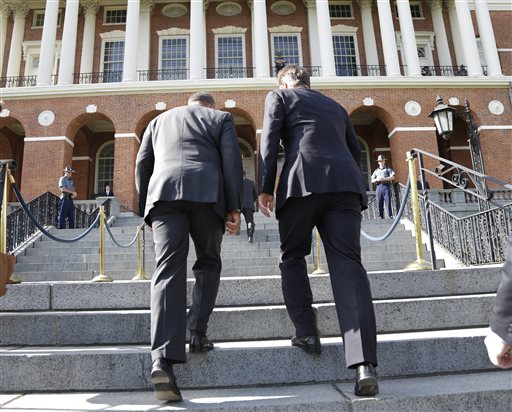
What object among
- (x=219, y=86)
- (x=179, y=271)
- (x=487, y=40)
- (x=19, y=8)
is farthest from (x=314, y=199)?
(x=19, y=8)

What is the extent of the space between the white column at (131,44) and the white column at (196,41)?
283cm

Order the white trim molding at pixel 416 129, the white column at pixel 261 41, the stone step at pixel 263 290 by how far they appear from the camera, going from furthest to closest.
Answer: the white column at pixel 261 41 < the white trim molding at pixel 416 129 < the stone step at pixel 263 290

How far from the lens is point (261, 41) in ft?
73.0

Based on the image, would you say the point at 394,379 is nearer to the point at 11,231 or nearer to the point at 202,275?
the point at 202,275

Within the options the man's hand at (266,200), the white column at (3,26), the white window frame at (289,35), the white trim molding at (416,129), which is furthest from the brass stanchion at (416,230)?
the white column at (3,26)

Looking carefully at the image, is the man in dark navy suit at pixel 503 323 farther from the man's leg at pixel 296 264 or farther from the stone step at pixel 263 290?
Answer: the stone step at pixel 263 290

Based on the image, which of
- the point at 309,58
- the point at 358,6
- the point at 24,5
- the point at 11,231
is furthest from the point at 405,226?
the point at 24,5

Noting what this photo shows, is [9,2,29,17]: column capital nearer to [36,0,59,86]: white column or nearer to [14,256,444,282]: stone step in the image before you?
[36,0,59,86]: white column

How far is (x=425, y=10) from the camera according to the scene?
26422mm

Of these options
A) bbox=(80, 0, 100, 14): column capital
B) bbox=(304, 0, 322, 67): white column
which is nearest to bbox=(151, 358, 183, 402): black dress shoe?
bbox=(304, 0, 322, 67): white column

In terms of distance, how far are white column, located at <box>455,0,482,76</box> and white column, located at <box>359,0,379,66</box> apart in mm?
4469

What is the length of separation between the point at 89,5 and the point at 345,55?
49.6ft

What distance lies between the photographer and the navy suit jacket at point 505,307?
1468 mm

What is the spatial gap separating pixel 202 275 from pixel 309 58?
23802mm
